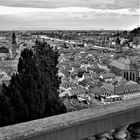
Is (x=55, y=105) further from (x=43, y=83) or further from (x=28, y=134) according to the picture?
(x=28, y=134)

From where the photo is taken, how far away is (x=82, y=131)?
2.18 meters

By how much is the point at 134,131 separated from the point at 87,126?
0.49 metres

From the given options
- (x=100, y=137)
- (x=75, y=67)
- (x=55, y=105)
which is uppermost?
(x=100, y=137)

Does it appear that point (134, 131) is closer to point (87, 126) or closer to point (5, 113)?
point (87, 126)

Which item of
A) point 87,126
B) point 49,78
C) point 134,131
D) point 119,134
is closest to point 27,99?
point 49,78

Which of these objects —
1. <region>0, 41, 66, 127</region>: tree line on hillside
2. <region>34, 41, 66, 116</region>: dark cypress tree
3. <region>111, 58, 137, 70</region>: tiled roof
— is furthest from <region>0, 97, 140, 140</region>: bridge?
<region>111, 58, 137, 70</region>: tiled roof

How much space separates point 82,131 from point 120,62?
76.6 m

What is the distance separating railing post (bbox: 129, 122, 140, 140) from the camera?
2.47 metres

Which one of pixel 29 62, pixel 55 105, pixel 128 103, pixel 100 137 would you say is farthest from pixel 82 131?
pixel 29 62

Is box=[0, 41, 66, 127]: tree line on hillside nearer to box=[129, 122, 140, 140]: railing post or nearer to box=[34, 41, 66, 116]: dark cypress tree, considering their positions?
box=[34, 41, 66, 116]: dark cypress tree

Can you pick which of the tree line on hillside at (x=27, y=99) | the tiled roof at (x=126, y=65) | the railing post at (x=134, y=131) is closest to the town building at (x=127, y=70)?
the tiled roof at (x=126, y=65)

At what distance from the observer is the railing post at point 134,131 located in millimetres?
2469

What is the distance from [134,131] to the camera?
2520 mm

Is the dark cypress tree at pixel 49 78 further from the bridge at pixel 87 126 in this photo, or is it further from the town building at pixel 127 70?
the town building at pixel 127 70
